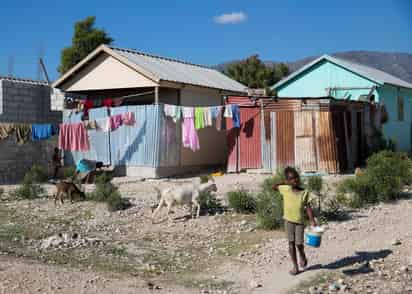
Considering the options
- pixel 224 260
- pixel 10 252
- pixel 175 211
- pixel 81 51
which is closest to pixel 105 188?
pixel 175 211

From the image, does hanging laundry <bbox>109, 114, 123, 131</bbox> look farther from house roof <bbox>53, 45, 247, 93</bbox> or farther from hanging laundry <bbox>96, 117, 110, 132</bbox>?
house roof <bbox>53, 45, 247, 93</bbox>

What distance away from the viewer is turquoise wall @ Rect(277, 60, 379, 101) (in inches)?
926

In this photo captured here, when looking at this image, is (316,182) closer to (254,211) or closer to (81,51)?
(254,211)

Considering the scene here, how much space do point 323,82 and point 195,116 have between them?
9.84 metres

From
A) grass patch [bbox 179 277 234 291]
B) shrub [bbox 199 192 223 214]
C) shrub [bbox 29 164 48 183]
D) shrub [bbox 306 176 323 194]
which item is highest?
shrub [bbox 29 164 48 183]

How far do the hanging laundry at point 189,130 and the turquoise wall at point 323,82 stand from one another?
9.50 m

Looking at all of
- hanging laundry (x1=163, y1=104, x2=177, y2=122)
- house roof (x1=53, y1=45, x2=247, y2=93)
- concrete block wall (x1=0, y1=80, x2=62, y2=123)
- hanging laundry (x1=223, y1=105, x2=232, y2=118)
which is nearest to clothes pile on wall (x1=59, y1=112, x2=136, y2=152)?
concrete block wall (x1=0, y1=80, x2=62, y2=123)

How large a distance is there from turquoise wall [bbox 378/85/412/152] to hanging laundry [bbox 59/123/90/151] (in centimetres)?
1281

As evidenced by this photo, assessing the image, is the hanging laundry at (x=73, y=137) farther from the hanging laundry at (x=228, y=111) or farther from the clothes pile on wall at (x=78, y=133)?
the hanging laundry at (x=228, y=111)

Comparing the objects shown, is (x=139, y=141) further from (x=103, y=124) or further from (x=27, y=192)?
(x=27, y=192)

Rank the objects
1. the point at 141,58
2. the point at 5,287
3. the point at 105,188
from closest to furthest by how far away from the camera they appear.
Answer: the point at 5,287
the point at 105,188
the point at 141,58

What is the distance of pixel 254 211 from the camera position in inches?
420

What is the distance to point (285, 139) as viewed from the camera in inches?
671

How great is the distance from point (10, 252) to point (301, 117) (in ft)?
35.7
